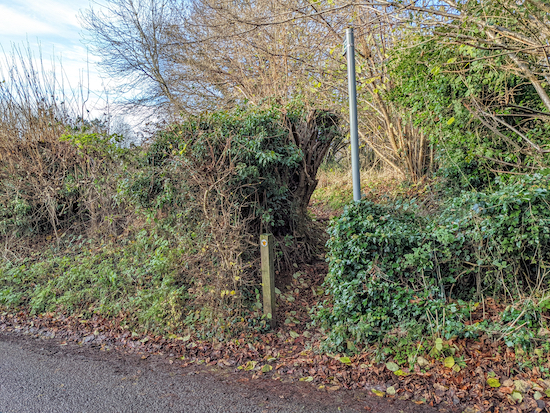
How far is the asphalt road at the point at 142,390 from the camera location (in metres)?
3.47

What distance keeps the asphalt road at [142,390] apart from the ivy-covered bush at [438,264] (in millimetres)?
914

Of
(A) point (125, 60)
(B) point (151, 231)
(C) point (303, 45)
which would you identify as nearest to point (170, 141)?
(B) point (151, 231)

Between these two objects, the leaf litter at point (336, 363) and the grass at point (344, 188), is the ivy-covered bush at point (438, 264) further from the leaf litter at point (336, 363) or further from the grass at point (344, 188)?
the grass at point (344, 188)

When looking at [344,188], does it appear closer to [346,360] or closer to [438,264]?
[438,264]

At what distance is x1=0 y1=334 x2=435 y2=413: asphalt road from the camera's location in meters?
3.47

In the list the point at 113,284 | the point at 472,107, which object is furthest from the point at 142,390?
the point at 472,107

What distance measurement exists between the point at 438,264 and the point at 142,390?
356 centimetres

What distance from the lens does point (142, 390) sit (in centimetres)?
384

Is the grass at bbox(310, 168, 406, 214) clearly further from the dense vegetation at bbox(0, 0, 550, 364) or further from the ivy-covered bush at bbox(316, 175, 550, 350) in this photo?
the ivy-covered bush at bbox(316, 175, 550, 350)

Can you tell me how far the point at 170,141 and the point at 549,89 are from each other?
5921 mm

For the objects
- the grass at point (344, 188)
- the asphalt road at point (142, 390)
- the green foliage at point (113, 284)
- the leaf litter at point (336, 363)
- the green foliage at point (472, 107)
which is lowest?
the asphalt road at point (142, 390)

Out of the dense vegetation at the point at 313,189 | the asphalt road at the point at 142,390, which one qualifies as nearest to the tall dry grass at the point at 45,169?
the dense vegetation at the point at 313,189

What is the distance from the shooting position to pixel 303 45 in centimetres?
843

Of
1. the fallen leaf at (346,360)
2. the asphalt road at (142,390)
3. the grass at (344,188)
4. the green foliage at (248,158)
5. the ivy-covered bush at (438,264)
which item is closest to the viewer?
the asphalt road at (142,390)
